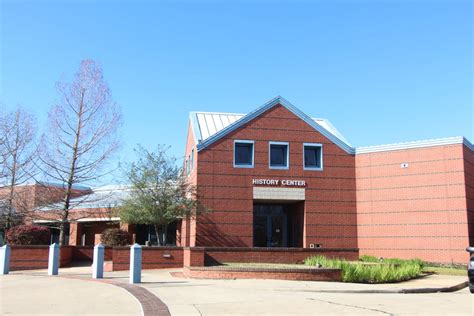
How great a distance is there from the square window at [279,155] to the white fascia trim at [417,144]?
456 centimetres

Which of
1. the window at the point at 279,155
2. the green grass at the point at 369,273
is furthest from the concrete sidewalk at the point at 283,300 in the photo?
the window at the point at 279,155

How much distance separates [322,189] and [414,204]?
5232mm

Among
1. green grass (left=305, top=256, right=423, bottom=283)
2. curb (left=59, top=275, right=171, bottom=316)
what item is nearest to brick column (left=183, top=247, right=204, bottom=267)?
curb (left=59, top=275, right=171, bottom=316)

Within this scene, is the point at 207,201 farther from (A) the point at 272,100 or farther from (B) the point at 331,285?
(B) the point at 331,285

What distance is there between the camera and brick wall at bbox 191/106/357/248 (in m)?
28.1

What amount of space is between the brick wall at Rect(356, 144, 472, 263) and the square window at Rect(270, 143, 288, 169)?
15.0 ft

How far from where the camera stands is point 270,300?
1305cm

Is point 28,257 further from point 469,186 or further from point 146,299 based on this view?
point 469,186

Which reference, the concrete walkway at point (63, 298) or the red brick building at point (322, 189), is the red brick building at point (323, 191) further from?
the concrete walkway at point (63, 298)

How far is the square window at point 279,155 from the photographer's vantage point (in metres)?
29.5

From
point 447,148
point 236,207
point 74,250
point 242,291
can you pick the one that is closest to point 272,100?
point 236,207

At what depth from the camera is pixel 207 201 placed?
92.0 feet

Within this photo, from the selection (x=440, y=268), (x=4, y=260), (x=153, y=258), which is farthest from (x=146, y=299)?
(x=440, y=268)

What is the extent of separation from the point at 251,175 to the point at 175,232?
27.8 feet
